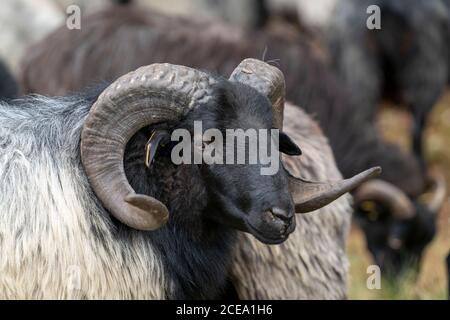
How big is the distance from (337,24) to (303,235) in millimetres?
5502

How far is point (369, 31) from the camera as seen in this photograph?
9.87 metres

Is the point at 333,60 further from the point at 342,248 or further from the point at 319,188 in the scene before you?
the point at 319,188

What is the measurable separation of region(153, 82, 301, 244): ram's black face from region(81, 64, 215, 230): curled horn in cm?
10

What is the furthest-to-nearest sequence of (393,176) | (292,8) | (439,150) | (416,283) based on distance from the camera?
(292,8), (439,150), (393,176), (416,283)

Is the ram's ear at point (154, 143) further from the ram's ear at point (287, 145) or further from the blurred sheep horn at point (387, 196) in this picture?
the blurred sheep horn at point (387, 196)

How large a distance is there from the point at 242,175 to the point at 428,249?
5.38 metres

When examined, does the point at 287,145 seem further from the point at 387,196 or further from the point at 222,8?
the point at 222,8

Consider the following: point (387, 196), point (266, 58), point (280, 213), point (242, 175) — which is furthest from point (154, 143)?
point (387, 196)

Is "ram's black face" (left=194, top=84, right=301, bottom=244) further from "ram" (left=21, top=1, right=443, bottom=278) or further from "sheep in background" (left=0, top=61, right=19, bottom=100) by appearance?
"sheep in background" (left=0, top=61, right=19, bottom=100)

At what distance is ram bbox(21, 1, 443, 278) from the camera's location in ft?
23.9

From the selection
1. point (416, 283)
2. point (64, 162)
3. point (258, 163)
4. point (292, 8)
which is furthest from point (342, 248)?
point (292, 8)

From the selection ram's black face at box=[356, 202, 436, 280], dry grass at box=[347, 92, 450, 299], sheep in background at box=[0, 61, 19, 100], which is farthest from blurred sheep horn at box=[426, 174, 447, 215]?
sheep in background at box=[0, 61, 19, 100]

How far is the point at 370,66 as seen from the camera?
10023mm

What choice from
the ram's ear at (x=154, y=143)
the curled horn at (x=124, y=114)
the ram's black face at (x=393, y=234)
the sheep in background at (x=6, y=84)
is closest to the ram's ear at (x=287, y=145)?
the curled horn at (x=124, y=114)
